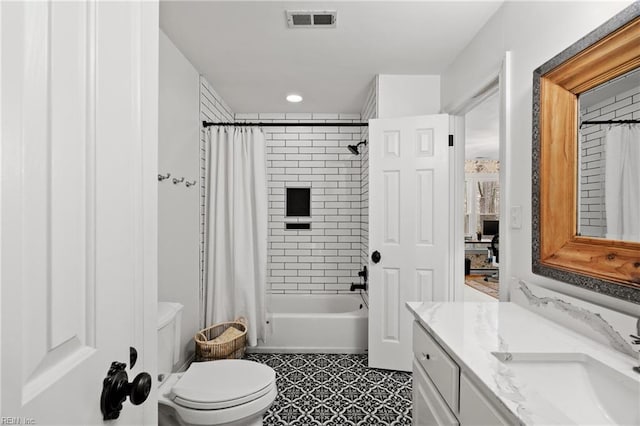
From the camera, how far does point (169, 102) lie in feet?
8.33

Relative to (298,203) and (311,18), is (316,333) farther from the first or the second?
(311,18)

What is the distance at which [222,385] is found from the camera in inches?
71.1

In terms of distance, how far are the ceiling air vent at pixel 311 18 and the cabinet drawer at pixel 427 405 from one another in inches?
74.6

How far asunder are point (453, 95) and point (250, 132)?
1.65 metres

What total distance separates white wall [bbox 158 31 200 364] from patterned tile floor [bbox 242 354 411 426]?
84 cm

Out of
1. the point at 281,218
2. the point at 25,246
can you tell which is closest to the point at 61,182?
the point at 25,246

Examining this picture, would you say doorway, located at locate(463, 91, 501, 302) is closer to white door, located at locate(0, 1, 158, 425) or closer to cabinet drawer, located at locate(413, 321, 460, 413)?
cabinet drawer, located at locate(413, 321, 460, 413)

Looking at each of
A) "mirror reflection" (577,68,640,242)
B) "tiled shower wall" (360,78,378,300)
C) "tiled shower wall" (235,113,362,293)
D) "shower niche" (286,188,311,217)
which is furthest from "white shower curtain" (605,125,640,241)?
"shower niche" (286,188,311,217)

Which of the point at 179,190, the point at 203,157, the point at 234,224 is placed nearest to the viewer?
the point at 179,190

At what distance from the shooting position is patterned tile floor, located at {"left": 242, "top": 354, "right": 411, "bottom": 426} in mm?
2328

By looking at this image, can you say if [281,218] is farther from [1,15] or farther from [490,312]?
[1,15]

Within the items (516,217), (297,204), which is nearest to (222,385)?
(516,217)

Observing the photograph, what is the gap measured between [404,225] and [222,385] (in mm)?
1796

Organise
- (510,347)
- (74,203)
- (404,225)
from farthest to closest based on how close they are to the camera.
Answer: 1. (404,225)
2. (510,347)
3. (74,203)
